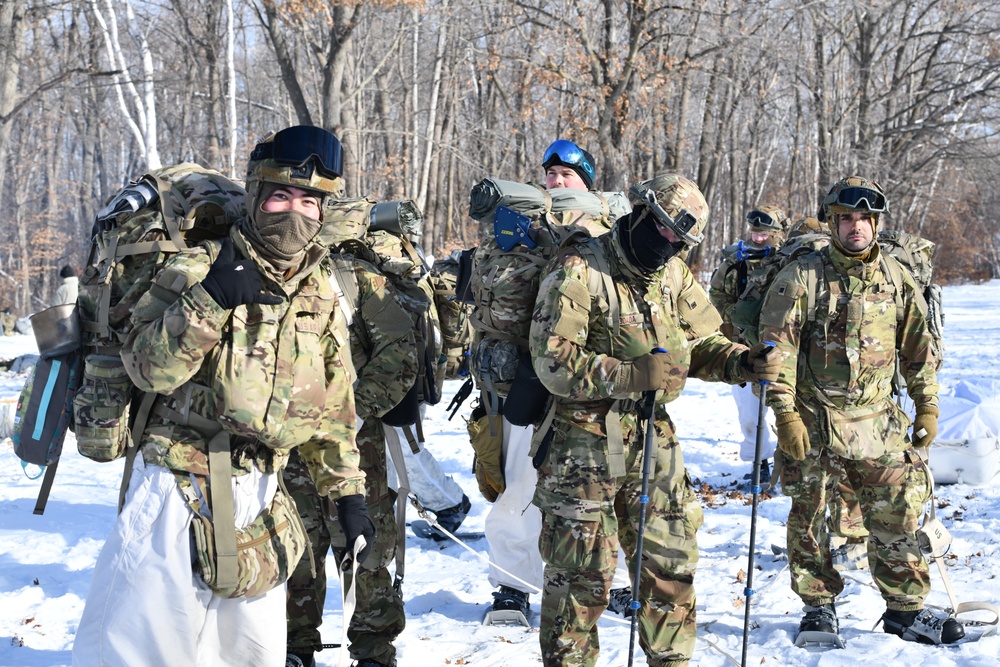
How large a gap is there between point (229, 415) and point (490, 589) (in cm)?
340

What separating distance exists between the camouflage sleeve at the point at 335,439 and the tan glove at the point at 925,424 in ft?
10.9

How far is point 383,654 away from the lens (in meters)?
4.48

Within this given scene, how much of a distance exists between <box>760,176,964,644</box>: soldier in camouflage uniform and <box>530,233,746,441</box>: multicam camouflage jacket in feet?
2.80

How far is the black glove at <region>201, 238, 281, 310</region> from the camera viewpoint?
2.85 m

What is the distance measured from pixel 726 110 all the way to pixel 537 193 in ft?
91.2

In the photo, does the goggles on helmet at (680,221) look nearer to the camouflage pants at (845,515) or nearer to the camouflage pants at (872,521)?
Result: the camouflage pants at (872,521)

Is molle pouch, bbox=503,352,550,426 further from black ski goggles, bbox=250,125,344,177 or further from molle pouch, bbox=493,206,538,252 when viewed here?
black ski goggles, bbox=250,125,344,177

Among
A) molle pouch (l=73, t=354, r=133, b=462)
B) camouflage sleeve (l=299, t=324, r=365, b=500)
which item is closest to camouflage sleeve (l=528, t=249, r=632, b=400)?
camouflage sleeve (l=299, t=324, r=365, b=500)

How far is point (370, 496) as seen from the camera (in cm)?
455

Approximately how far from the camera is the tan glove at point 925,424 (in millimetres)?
4988

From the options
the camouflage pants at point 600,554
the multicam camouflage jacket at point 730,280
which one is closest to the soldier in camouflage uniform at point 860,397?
the camouflage pants at point 600,554

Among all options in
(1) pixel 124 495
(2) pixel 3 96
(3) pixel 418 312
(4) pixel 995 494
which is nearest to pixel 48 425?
(1) pixel 124 495

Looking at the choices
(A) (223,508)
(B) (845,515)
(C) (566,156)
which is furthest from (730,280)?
(A) (223,508)

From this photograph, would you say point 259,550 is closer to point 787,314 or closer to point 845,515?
point 787,314
